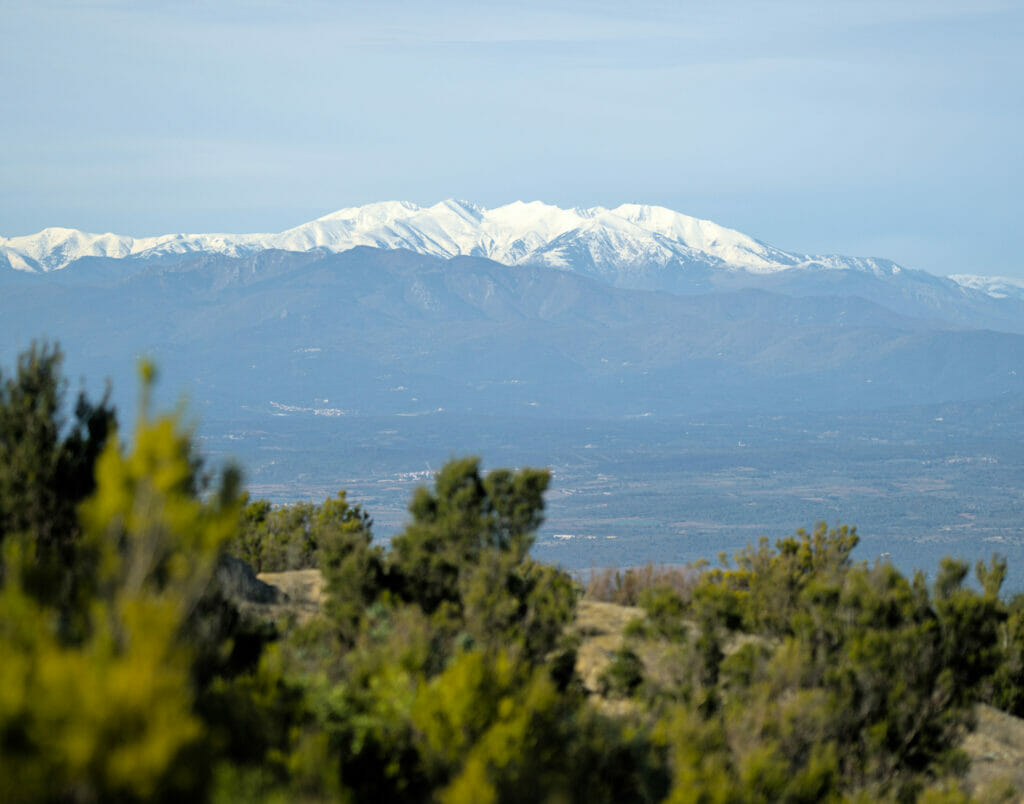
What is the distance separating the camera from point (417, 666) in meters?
12.4

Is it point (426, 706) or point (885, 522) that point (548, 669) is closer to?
→ point (426, 706)

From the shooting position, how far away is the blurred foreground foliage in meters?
6.45

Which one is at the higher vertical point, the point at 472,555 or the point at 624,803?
the point at 472,555

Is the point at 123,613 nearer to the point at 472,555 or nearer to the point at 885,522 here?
the point at 472,555

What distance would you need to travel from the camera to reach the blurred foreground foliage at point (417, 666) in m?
6.45

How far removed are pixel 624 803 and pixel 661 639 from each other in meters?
5.28

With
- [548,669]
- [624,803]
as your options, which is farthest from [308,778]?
[548,669]

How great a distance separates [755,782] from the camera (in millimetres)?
11406

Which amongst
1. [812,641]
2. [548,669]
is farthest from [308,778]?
[812,641]

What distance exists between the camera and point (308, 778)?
8.52m

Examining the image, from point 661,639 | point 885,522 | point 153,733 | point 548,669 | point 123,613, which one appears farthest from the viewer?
point 885,522

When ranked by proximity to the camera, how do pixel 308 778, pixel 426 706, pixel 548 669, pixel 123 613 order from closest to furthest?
pixel 123 613, pixel 308 778, pixel 426 706, pixel 548 669

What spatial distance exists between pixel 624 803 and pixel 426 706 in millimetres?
2992

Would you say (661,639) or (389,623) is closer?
(389,623)
